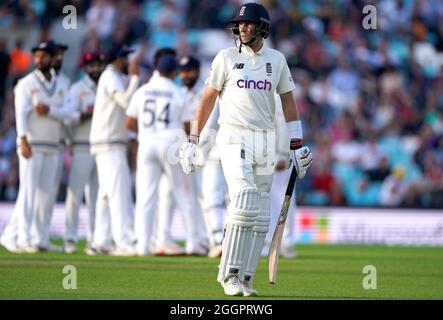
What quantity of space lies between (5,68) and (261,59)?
1317 cm

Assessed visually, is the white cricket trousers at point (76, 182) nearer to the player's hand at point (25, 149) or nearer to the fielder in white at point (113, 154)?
the fielder in white at point (113, 154)

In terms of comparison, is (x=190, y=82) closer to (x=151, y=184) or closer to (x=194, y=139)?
(x=151, y=184)

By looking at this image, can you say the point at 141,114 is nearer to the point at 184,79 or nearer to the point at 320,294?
the point at 184,79

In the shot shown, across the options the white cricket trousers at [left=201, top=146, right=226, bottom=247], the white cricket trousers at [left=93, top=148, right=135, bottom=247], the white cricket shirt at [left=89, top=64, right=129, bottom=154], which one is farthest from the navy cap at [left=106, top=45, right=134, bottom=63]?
the white cricket trousers at [left=201, top=146, right=226, bottom=247]

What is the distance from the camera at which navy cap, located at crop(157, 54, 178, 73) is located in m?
14.6

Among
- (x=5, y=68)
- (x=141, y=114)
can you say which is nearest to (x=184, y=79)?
(x=141, y=114)

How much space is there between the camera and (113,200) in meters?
14.8

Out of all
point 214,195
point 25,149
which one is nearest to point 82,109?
point 25,149

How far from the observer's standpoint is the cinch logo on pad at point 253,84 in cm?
964

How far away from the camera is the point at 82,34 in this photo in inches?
920

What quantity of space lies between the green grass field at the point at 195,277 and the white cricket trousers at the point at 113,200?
1.59ft

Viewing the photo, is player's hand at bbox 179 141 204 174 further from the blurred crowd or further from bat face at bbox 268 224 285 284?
the blurred crowd

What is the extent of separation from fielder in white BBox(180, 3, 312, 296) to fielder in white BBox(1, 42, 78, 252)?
545 cm

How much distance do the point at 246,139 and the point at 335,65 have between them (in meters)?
14.6
